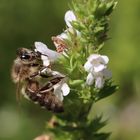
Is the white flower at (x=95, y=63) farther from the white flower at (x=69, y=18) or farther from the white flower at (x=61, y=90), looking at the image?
the white flower at (x=69, y=18)

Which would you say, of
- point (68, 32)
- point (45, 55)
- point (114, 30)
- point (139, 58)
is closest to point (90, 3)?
point (68, 32)

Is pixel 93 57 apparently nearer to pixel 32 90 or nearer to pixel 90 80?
pixel 90 80

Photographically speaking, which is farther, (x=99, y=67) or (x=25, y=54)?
(x=25, y=54)

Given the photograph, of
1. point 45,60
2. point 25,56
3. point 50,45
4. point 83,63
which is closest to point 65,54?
point 83,63

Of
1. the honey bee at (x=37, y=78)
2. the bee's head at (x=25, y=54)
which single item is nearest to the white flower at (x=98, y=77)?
the honey bee at (x=37, y=78)

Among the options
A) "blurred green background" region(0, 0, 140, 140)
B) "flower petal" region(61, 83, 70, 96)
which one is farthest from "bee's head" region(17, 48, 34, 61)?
"blurred green background" region(0, 0, 140, 140)

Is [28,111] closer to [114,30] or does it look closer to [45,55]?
[114,30]
